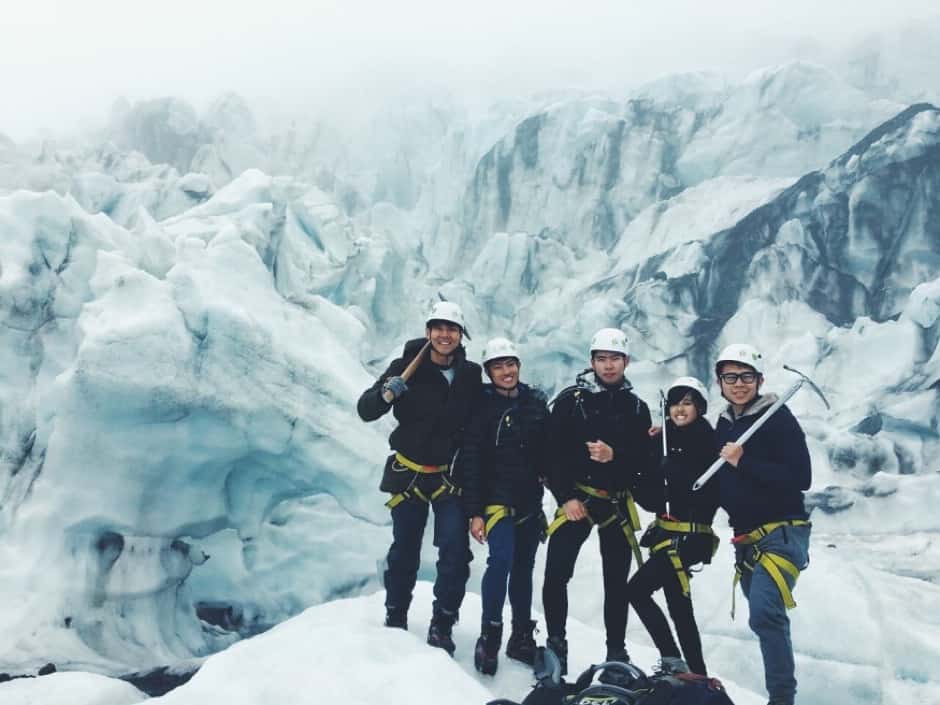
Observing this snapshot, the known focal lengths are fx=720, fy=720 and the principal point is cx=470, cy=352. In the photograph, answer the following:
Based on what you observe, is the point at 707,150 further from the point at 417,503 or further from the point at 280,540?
the point at 417,503

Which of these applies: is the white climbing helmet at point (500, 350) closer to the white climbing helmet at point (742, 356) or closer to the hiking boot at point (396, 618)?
the white climbing helmet at point (742, 356)

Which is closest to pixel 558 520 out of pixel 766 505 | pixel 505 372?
pixel 505 372

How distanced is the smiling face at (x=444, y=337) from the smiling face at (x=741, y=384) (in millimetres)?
1492

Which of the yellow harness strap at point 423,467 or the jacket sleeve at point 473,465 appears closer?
the jacket sleeve at point 473,465

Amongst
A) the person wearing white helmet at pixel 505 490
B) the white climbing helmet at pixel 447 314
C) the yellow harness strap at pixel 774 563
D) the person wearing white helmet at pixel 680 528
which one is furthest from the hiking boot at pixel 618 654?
the white climbing helmet at pixel 447 314

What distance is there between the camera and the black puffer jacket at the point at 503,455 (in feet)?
13.1

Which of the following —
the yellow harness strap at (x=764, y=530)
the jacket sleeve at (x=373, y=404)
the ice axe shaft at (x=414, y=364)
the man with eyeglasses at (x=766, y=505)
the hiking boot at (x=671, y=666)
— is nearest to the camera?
the hiking boot at (x=671, y=666)

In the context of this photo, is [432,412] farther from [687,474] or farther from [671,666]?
[671,666]

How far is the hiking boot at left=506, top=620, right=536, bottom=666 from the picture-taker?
405 centimetres

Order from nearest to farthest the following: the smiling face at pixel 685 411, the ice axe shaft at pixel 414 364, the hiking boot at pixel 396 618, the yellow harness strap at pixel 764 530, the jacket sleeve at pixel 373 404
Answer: the yellow harness strap at pixel 764 530
the smiling face at pixel 685 411
the jacket sleeve at pixel 373 404
the ice axe shaft at pixel 414 364
the hiking boot at pixel 396 618

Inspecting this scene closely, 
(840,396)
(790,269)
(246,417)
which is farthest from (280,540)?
(790,269)

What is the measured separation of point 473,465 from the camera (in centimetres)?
400

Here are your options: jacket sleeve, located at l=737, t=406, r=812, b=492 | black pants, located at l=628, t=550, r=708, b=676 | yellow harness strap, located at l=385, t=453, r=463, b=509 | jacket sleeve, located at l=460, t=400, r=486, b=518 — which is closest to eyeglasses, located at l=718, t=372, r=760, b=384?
jacket sleeve, located at l=737, t=406, r=812, b=492

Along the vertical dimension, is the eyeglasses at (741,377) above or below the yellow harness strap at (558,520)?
above
